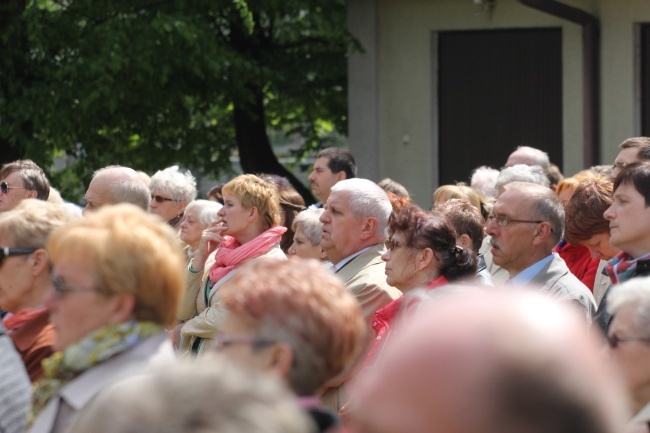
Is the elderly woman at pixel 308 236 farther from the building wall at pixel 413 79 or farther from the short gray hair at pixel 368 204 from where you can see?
the building wall at pixel 413 79

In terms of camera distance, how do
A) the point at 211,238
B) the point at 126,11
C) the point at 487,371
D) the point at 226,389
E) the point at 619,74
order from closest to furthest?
the point at 487,371
the point at 226,389
the point at 211,238
the point at 619,74
the point at 126,11

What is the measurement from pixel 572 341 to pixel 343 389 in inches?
156

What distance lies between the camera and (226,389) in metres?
1.55

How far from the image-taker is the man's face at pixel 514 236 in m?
5.76

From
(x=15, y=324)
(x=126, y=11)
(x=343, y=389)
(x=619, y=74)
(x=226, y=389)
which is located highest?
(x=126, y=11)

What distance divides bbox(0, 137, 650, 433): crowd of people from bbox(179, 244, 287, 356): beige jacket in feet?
0.05

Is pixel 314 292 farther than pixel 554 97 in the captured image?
No

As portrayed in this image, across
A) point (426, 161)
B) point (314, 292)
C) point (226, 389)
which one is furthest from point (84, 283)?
point (426, 161)

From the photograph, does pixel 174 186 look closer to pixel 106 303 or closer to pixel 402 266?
pixel 402 266

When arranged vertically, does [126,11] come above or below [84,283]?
above

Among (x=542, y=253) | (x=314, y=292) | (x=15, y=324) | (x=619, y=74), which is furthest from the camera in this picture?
(x=619, y=74)

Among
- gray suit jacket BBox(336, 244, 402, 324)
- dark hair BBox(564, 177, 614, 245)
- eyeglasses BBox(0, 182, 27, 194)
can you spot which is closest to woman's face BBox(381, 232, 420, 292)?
gray suit jacket BBox(336, 244, 402, 324)

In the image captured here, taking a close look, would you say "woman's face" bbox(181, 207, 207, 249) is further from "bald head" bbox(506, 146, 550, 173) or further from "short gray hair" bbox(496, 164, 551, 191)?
"bald head" bbox(506, 146, 550, 173)

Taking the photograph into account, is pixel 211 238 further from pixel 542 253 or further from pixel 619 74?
pixel 619 74
